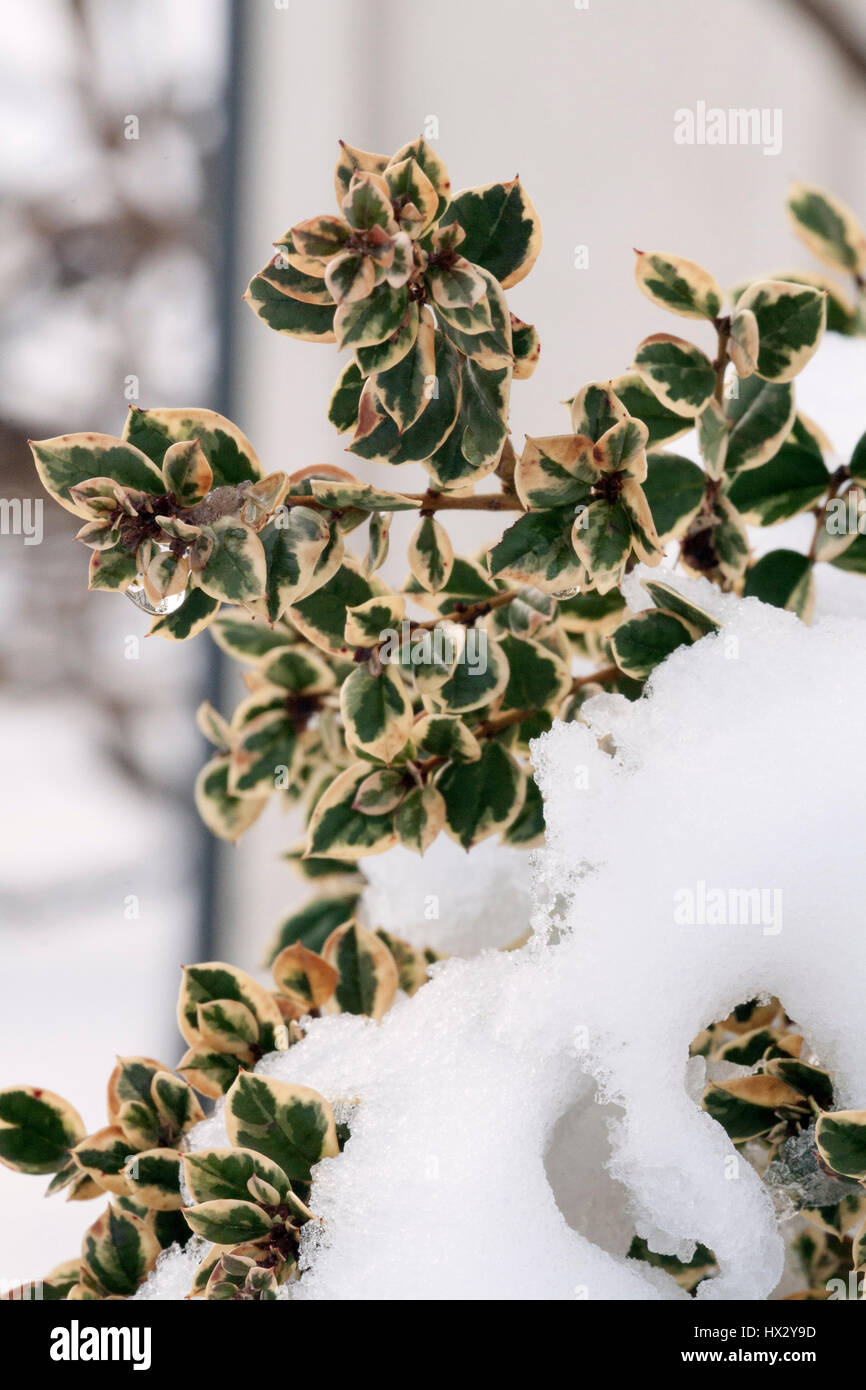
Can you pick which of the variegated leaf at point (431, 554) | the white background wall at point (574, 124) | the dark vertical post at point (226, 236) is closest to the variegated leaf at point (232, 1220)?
the variegated leaf at point (431, 554)

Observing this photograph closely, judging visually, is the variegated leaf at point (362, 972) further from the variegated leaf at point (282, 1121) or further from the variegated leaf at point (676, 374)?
the variegated leaf at point (676, 374)

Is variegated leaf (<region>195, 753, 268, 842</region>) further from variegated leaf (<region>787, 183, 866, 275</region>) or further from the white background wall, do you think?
the white background wall

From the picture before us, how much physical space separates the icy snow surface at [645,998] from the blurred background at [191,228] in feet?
2.60

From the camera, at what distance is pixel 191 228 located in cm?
124

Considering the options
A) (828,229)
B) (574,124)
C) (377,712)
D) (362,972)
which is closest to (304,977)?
(362,972)

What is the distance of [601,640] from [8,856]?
3.09 ft

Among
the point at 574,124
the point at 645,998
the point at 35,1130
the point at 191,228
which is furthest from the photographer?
the point at 191,228

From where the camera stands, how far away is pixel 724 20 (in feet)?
3.71

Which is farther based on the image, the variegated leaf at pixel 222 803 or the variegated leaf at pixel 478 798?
the variegated leaf at pixel 222 803

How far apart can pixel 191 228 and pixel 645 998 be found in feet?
3.83

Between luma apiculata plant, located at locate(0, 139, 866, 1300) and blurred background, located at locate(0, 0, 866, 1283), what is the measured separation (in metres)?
0.71

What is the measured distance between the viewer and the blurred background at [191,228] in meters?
1.13

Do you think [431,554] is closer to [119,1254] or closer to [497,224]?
[497,224]
